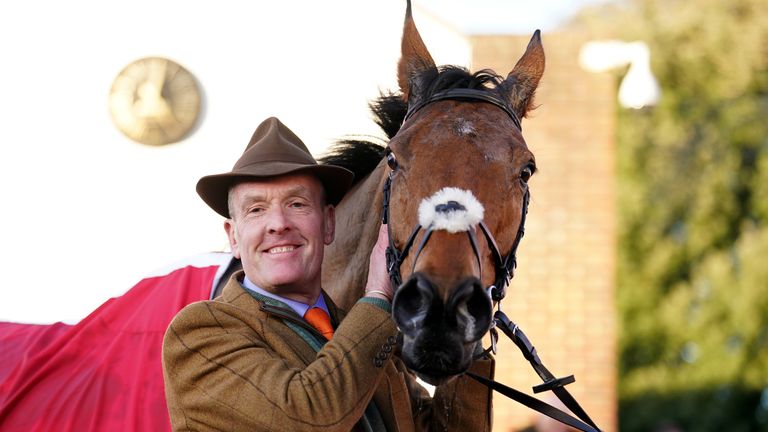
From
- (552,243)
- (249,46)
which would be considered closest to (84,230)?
(249,46)

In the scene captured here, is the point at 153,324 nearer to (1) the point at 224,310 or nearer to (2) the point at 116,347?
(2) the point at 116,347

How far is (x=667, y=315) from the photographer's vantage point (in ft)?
43.0

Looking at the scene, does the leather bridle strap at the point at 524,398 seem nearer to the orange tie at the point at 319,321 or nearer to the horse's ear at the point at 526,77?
the orange tie at the point at 319,321

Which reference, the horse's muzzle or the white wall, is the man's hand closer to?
the horse's muzzle

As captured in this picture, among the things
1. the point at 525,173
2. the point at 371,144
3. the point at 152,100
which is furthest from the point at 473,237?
the point at 152,100

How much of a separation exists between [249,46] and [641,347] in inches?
355

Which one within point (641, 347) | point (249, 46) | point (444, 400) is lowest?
point (444, 400)

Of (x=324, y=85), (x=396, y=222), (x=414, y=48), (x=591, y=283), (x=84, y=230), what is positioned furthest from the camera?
(x=591, y=283)

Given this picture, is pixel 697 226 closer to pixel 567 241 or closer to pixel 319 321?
pixel 567 241

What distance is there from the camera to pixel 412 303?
247 centimetres

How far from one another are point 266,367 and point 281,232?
0.47 metres

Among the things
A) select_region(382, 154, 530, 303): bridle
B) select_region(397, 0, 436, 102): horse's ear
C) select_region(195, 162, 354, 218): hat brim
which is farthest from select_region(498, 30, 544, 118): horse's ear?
select_region(195, 162, 354, 218): hat brim

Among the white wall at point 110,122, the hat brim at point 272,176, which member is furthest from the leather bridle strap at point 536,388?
the white wall at point 110,122

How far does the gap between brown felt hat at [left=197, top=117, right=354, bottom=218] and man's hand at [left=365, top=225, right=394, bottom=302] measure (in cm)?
Result: 35
